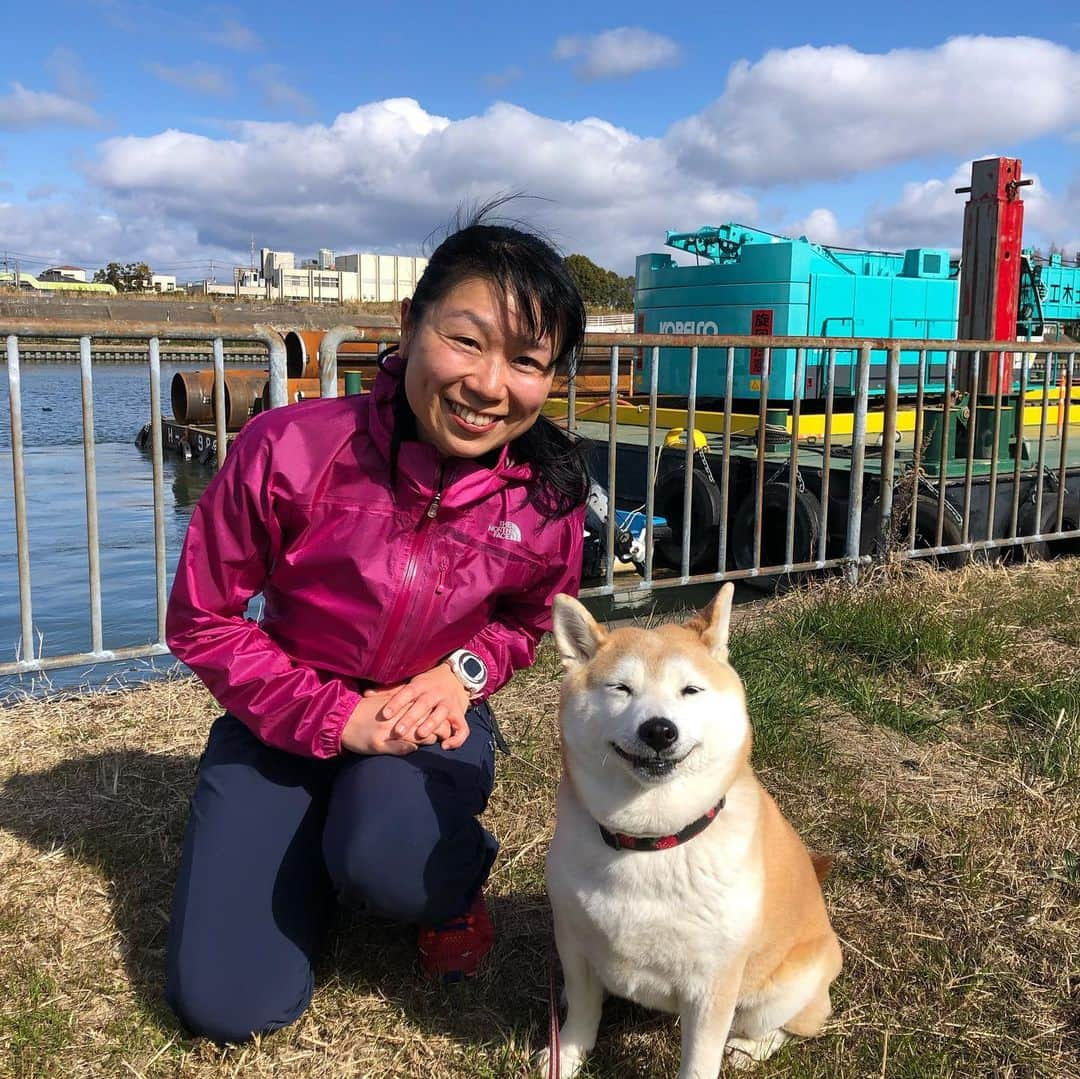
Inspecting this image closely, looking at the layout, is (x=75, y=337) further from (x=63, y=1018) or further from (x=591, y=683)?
(x=591, y=683)

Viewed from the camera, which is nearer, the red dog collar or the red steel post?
the red dog collar

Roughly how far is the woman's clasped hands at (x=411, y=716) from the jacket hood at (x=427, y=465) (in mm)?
436

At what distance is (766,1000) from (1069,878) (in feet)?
3.87

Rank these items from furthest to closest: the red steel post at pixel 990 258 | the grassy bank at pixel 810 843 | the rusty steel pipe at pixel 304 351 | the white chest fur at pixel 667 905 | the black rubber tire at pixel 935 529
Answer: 1. the rusty steel pipe at pixel 304 351
2. the red steel post at pixel 990 258
3. the black rubber tire at pixel 935 529
4. the grassy bank at pixel 810 843
5. the white chest fur at pixel 667 905

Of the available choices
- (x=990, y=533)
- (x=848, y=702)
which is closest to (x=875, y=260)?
(x=990, y=533)

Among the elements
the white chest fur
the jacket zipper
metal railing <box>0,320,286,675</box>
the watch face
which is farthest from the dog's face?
metal railing <box>0,320,286,675</box>

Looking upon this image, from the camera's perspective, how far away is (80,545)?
8133 millimetres

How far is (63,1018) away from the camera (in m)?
2.06

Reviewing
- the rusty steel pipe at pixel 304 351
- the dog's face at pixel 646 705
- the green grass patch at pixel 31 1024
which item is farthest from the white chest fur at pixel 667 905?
the rusty steel pipe at pixel 304 351

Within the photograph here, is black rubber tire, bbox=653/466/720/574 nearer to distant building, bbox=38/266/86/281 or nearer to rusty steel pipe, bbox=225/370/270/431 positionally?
rusty steel pipe, bbox=225/370/270/431

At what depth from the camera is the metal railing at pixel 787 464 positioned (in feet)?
11.8

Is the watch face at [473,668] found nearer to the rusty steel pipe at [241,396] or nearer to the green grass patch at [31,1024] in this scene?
the green grass patch at [31,1024]

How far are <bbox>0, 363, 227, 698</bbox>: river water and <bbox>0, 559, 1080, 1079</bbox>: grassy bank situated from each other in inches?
49.2

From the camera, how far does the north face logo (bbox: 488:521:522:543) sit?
229 centimetres
